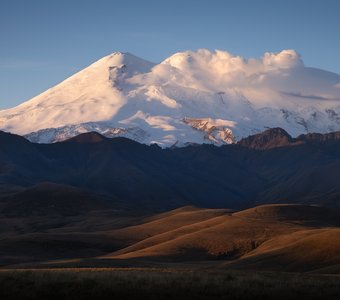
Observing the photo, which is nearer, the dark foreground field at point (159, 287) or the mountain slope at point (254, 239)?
the dark foreground field at point (159, 287)

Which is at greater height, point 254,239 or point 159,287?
point 254,239

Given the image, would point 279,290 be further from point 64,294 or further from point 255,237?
point 255,237

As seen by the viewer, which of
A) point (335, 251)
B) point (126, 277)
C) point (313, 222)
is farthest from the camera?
point (313, 222)

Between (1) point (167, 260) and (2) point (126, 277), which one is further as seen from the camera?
(1) point (167, 260)

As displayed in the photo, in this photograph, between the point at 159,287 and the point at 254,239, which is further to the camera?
the point at 254,239

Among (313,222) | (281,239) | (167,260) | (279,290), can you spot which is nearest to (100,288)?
(279,290)

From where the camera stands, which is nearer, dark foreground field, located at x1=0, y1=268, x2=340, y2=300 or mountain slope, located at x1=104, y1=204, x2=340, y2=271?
dark foreground field, located at x1=0, y1=268, x2=340, y2=300

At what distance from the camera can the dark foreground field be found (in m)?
35.5

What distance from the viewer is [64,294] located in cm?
3609

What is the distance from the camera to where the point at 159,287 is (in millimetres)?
36344

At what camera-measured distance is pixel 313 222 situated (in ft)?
446

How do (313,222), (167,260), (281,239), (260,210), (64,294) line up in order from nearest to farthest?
(64,294) < (167,260) < (281,239) < (313,222) < (260,210)

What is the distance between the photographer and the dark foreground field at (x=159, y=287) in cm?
3553

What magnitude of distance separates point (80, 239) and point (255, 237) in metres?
30.2
